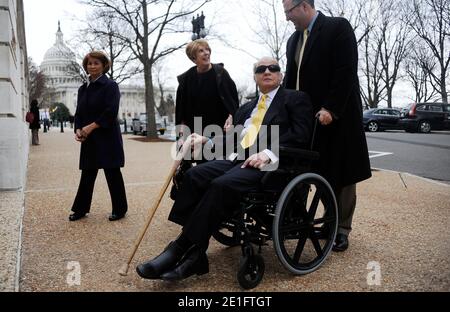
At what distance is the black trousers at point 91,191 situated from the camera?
467 centimetres

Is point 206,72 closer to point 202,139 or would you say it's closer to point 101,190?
point 202,139

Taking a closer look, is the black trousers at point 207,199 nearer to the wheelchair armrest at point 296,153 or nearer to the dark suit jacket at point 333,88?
the wheelchair armrest at point 296,153

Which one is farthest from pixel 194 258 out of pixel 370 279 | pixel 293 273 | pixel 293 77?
pixel 293 77

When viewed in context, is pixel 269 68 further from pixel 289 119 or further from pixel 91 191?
pixel 91 191

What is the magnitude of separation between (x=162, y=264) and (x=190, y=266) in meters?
0.18

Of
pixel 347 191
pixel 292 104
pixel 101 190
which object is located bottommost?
pixel 101 190

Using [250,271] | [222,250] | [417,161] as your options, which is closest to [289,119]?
[250,271]

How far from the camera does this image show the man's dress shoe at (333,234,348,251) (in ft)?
11.8

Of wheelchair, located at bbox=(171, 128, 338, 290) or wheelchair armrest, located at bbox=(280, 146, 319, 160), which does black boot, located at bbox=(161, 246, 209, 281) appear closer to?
wheelchair, located at bbox=(171, 128, 338, 290)

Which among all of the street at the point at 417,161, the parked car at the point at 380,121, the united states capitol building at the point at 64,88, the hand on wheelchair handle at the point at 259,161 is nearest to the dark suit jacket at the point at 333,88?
the hand on wheelchair handle at the point at 259,161

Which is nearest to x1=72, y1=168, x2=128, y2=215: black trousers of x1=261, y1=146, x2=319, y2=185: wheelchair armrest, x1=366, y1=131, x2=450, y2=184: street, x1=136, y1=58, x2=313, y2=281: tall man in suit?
x1=136, y1=58, x2=313, y2=281: tall man in suit
